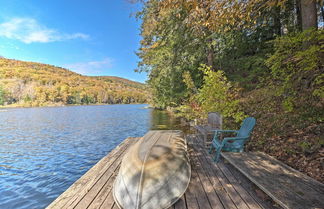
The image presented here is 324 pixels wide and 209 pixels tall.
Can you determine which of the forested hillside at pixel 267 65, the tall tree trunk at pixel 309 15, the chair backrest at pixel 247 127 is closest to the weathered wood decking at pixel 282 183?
the forested hillside at pixel 267 65

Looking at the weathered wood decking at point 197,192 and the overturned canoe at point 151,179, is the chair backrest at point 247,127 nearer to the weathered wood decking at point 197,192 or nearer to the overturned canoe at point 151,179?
the weathered wood decking at point 197,192

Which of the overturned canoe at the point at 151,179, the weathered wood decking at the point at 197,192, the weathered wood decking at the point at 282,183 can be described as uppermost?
the overturned canoe at the point at 151,179

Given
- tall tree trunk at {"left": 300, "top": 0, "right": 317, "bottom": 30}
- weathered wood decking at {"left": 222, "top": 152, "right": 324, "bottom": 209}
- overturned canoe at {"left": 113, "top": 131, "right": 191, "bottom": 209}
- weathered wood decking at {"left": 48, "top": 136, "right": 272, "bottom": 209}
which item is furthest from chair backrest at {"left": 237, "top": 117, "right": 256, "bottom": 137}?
tall tree trunk at {"left": 300, "top": 0, "right": 317, "bottom": 30}

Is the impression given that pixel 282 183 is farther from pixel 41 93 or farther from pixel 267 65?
pixel 41 93

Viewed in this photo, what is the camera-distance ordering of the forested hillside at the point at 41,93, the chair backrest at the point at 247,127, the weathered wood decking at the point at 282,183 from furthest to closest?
1. the forested hillside at the point at 41,93
2. the chair backrest at the point at 247,127
3. the weathered wood decking at the point at 282,183

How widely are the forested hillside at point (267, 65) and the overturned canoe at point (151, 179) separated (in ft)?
8.68

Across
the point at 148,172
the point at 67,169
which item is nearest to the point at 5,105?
the point at 67,169

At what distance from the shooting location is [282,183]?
2.48m

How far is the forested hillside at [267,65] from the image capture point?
11.1 ft

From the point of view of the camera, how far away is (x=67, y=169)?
6363 millimetres

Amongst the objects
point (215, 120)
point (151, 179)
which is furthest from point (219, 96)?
point (151, 179)

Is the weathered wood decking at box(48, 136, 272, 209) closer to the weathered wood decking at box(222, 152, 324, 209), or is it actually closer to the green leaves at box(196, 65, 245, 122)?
the weathered wood decking at box(222, 152, 324, 209)

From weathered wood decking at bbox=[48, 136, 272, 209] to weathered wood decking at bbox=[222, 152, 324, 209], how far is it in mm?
277

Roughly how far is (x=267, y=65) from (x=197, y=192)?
12.1ft
